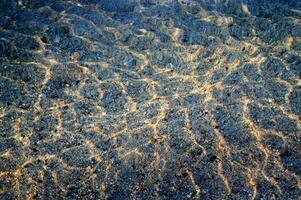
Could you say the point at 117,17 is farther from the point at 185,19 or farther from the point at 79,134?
the point at 79,134

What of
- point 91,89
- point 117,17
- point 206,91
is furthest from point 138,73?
point 117,17

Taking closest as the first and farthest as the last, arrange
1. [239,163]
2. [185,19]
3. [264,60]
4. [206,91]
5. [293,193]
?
1. [293,193]
2. [239,163]
3. [206,91]
4. [264,60]
5. [185,19]

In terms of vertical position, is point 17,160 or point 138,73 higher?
point 138,73

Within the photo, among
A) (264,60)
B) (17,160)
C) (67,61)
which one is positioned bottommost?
(17,160)

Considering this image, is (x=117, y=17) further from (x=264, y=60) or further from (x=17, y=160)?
(x=17, y=160)

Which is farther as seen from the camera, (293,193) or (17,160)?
(17,160)

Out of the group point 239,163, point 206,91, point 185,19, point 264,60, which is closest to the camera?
point 239,163

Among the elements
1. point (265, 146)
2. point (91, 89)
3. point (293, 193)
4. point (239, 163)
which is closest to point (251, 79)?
point (265, 146)
